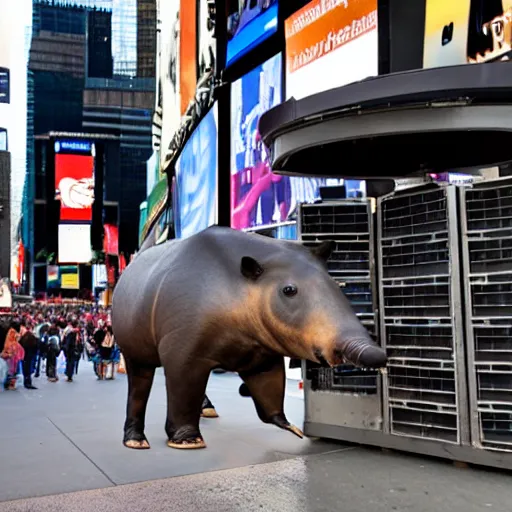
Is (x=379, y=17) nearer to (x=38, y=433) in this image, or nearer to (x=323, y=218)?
(x=323, y=218)

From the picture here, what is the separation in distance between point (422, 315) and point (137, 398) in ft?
9.83

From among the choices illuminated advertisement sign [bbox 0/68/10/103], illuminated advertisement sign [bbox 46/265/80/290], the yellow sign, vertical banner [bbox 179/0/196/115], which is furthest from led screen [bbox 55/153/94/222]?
illuminated advertisement sign [bbox 46/265/80/290]

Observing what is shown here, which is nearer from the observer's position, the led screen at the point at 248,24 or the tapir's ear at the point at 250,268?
the tapir's ear at the point at 250,268

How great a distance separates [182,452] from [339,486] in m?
1.81

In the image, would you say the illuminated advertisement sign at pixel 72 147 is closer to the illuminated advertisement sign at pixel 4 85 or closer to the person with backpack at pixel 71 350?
the illuminated advertisement sign at pixel 4 85

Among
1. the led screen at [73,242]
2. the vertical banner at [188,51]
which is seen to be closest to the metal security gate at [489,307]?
the vertical banner at [188,51]

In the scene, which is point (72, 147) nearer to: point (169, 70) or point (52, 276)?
point (169, 70)

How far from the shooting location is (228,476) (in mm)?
5766

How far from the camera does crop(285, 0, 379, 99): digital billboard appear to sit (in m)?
14.2

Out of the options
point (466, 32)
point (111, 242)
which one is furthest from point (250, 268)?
point (111, 242)

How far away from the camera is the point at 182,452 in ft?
21.7

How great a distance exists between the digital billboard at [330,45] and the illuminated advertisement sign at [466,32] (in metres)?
2.10

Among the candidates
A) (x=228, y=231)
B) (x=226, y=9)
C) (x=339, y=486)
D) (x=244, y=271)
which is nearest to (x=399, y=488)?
(x=339, y=486)

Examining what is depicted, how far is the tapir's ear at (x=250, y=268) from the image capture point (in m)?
5.53
